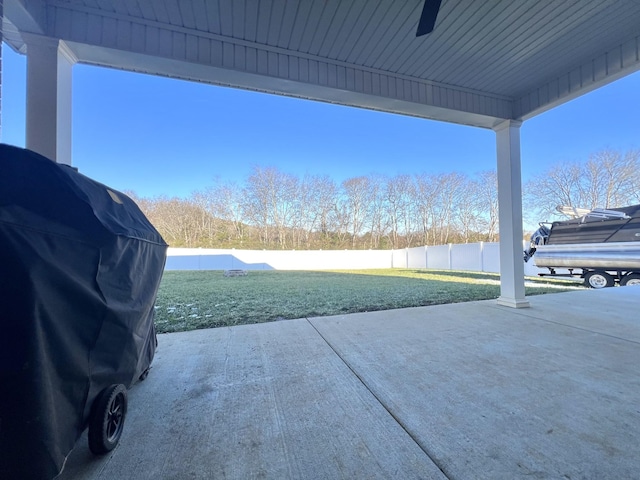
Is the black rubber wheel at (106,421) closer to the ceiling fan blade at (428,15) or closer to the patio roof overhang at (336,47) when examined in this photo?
the patio roof overhang at (336,47)

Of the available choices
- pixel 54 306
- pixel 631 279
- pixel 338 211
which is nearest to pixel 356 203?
pixel 338 211

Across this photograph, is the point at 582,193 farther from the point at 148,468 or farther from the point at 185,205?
the point at 185,205

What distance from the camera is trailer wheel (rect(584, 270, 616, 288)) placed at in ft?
24.6

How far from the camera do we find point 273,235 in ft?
66.8

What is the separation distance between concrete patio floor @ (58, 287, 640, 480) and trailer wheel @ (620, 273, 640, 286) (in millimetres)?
5813

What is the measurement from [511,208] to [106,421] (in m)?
4.93

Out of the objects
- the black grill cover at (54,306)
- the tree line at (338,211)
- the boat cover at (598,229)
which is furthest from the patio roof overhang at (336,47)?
the tree line at (338,211)

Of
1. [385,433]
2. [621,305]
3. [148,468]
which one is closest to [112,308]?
[148,468]

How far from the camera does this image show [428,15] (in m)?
1.95

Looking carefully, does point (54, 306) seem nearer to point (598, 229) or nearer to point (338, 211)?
point (598, 229)

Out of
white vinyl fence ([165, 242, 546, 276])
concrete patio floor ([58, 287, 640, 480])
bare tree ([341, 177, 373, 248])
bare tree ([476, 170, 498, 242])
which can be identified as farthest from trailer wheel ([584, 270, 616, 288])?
bare tree ([341, 177, 373, 248])

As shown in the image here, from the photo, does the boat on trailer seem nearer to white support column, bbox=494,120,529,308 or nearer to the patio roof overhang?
white support column, bbox=494,120,529,308

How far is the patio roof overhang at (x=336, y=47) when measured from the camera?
7.72ft

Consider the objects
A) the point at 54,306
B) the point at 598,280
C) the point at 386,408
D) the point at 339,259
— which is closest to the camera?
the point at 54,306
